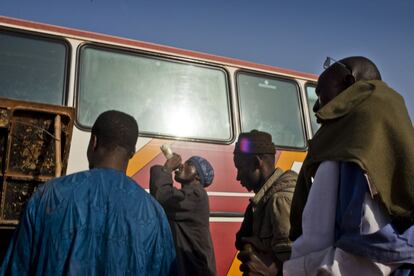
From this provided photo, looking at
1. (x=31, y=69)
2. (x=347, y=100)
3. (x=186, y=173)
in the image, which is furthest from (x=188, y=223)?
(x=347, y=100)

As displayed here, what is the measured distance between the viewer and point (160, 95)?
519 centimetres

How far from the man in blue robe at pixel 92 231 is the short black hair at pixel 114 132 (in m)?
0.14

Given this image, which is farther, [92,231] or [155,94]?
[155,94]

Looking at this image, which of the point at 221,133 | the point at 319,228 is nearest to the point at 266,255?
the point at 319,228

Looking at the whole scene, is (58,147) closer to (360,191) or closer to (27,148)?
(27,148)

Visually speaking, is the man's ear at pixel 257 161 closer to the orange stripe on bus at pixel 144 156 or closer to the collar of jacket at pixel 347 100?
the orange stripe on bus at pixel 144 156

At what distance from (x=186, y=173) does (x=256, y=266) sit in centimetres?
280

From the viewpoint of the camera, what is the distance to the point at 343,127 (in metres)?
1.68

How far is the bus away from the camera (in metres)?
4.68

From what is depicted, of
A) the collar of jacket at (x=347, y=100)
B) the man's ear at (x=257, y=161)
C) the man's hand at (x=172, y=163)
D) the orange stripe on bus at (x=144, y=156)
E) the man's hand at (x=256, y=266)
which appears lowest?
the man's hand at (x=256, y=266)

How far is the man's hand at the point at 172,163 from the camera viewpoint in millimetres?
4520

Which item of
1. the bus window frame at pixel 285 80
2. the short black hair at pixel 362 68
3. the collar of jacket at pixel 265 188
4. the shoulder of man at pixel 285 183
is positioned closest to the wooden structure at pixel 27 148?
the collar of jacket at pixel 265 188

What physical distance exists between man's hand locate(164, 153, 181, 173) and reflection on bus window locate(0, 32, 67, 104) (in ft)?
4.07

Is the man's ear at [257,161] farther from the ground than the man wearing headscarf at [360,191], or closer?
farther from the ground
